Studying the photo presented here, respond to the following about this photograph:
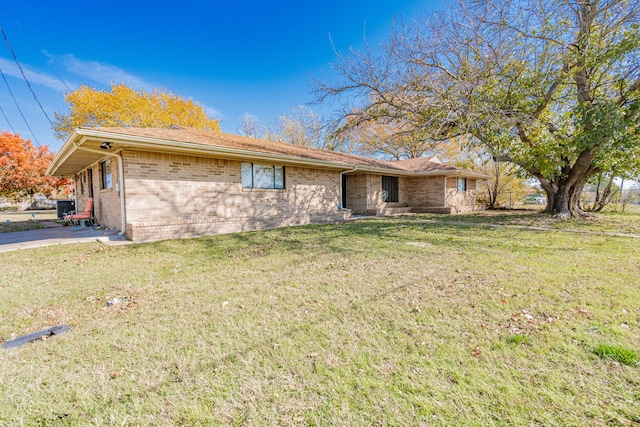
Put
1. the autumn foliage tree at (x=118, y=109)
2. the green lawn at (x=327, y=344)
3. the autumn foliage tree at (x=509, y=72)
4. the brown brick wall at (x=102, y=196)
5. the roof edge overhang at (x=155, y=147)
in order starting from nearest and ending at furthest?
1. the green lawn at (x=327, y=344)
2. the roof edge overhang at (x=155, y=147)
3. the brown brick wall at (x=102, y=196)
4. the autumn foliage tree at (x=509, y=72)
5. the autumn foliage tree at (x=118, y=109)

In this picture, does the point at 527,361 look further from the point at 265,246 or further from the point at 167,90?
the point at 167,90

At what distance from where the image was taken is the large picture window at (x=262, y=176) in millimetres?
9695

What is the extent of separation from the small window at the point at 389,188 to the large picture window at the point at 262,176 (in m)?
7.47

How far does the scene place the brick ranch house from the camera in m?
7.43

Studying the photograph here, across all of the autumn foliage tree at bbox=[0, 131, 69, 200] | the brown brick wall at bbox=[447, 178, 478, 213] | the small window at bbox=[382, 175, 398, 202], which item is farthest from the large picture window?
the autumn foliage tree at bbox=[0, 131, 69, 200]

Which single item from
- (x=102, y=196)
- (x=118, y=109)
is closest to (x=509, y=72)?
(x=102, y=196)

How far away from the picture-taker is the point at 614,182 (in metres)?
16.7

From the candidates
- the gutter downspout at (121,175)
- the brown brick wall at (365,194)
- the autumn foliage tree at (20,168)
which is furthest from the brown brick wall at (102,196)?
the autumn foliage tree at (20,168)

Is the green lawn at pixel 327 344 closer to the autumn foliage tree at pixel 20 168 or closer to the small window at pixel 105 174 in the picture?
the small window at pixel 105 174

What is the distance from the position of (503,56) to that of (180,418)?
39.4 ft

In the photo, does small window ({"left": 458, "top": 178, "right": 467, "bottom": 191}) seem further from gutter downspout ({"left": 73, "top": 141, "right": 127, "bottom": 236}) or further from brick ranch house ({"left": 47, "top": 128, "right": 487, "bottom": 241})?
gutter downspout ({"left": 73, "top": 141, "right": 127, "bottom": 236})

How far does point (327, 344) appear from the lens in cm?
242

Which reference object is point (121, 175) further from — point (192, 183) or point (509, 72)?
point (509, 72)

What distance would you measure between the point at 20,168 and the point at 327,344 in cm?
3089
